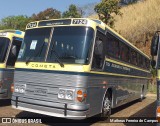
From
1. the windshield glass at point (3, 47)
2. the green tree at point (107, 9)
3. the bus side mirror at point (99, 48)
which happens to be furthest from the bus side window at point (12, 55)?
the green tree at point (107, 9)

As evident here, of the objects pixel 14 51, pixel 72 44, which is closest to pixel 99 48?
pixel 72 44

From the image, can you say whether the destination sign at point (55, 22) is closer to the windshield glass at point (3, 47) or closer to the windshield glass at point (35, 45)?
the windshield glass at point (35, 45)

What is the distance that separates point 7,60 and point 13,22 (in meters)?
55.5

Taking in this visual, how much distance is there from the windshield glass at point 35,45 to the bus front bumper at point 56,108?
1.36m

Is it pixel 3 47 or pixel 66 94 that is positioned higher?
pixel 3 47

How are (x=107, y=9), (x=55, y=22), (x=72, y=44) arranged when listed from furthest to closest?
(x=107, y=9)
(x=55, y=22)
(x=72, y=44)

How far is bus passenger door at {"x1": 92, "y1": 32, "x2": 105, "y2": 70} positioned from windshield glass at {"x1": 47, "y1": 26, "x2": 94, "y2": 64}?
1.18 feet

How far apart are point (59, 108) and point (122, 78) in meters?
5.00

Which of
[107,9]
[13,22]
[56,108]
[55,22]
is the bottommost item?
[56,108]

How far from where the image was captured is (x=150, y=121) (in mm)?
11398

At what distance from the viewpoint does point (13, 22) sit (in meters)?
65.9

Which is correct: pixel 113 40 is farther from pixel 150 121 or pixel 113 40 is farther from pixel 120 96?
pixel 150 121

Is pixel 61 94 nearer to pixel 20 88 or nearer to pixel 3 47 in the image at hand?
pixel 20 88

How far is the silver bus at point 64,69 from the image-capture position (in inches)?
344
